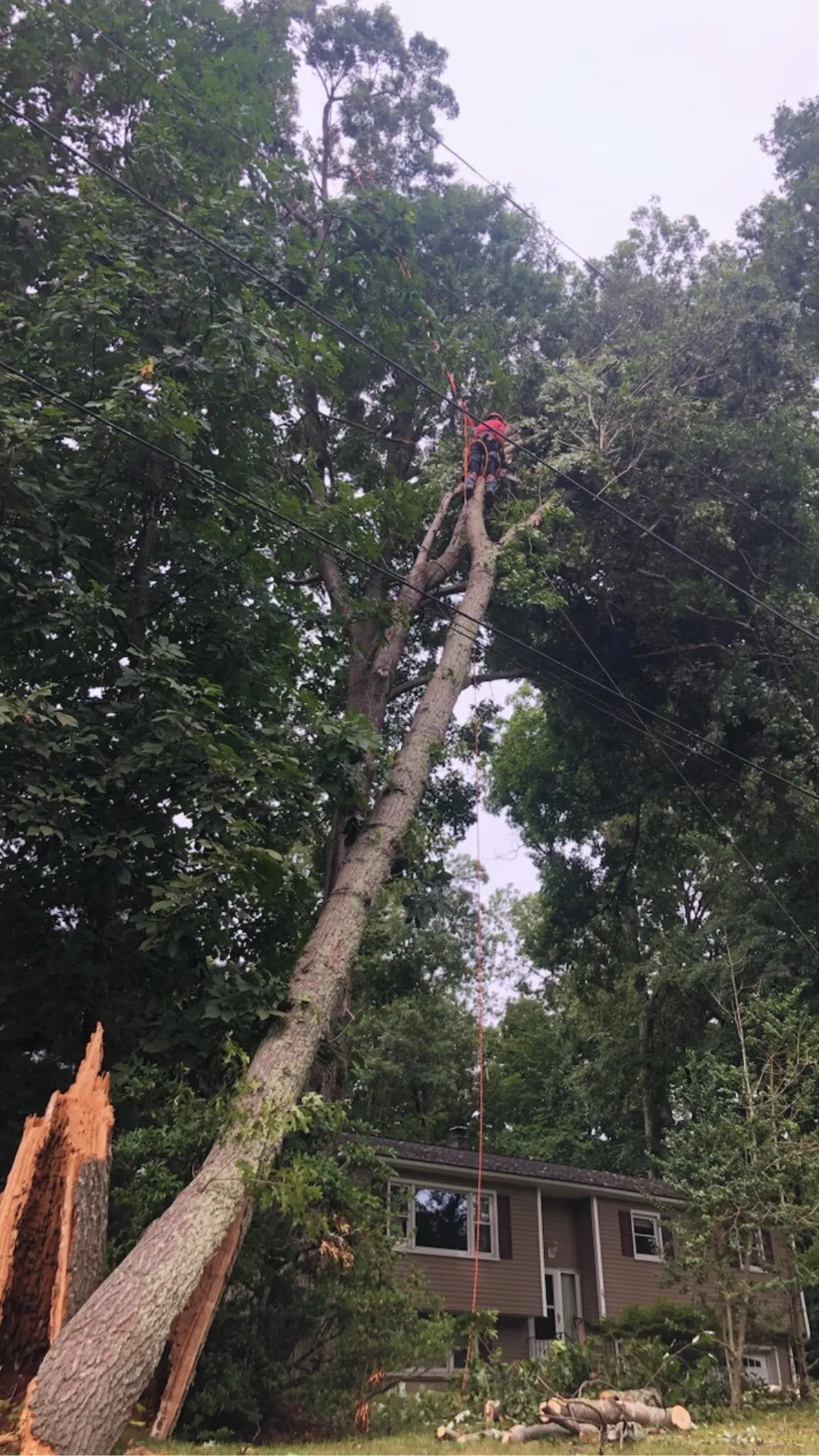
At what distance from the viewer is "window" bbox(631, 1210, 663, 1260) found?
698 inches

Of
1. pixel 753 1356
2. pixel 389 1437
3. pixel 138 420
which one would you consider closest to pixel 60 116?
pixel 138 420

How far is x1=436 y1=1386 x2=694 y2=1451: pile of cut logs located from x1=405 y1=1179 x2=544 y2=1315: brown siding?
276 inches

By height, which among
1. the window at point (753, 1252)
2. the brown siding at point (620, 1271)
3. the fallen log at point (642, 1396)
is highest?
the brown siding at point (620, 1271)

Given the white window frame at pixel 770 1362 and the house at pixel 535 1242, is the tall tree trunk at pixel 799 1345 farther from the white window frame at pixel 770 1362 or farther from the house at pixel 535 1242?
the white window frame at pixel 770 1362

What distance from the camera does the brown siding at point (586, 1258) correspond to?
56.6ft

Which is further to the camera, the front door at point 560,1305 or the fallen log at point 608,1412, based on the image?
the front door at point 560,1305

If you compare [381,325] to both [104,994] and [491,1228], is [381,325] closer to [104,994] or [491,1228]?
[104,994]

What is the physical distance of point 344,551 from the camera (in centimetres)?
801

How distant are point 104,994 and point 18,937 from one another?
856mm

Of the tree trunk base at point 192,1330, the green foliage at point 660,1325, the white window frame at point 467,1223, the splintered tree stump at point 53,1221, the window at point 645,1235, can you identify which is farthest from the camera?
the window at point 645,1235

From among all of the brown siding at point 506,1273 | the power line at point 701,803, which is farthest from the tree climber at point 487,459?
the brown siding at point 506,1273

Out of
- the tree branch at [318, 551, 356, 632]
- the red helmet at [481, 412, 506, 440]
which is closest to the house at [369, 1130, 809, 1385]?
the tree branch at [318, 551, 356, 632]

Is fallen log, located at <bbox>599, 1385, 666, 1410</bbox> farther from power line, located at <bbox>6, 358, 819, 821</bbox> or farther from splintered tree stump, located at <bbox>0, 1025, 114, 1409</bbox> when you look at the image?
power line, located at <bbox>6, 358, 819, 821</bbox>

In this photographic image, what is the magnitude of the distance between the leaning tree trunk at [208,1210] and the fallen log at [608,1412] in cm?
362
